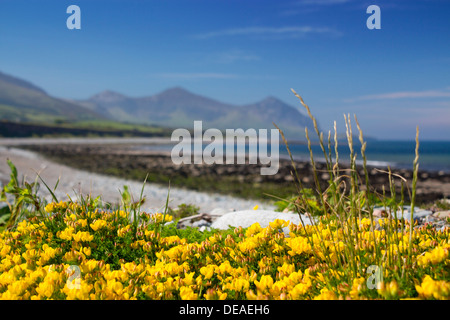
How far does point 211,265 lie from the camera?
275 centimetres

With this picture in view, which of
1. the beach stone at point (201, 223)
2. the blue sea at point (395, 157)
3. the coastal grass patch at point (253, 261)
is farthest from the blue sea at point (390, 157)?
the coastal grass patch at point (253, 261)

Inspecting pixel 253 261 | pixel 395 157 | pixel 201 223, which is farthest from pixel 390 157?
pixel 253 261

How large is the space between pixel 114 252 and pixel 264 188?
1281 centimetres

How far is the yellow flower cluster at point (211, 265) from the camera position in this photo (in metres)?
2.36

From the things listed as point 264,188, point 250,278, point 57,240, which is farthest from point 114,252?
point 264,188

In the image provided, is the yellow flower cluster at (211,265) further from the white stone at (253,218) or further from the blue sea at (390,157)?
the blue sea at (390,157)

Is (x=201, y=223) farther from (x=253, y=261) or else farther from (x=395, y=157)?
(x=395, y=157)

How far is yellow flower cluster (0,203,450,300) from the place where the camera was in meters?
2.36

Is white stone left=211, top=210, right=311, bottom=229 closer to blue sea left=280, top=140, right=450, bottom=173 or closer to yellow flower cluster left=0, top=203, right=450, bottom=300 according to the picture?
yellow flower cluster left=0, top=203, right=450, bottom=300

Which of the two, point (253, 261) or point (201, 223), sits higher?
point (253, 261)

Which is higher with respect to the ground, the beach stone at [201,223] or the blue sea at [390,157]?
the beach stone at [201,223]

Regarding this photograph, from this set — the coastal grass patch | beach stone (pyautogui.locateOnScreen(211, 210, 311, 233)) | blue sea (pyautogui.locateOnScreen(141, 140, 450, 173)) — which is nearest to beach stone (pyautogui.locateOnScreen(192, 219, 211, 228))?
beach stone (pyautogui.locateOnScreen(211, 210, 311, 233))

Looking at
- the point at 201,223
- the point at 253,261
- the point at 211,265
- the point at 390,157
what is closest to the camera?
the point at 211,265
